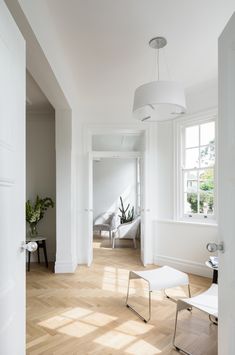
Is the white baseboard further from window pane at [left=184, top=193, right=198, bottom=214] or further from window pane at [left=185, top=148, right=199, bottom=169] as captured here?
window pane at [left=185, top=148, right=199, bottom=169]

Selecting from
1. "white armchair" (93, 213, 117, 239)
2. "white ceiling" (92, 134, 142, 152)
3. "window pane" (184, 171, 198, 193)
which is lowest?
"white armchair" (93, 213, 117, 239)

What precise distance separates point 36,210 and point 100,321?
7.53 feet

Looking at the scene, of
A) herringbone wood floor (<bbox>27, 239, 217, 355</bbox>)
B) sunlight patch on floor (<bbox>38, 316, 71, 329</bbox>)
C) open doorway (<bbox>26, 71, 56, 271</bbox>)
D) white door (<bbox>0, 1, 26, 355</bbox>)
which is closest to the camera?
white door (<bbox>0, 1, 26, 355</bbox>)

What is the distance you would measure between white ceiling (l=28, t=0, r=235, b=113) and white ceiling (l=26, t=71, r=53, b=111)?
2.02ft

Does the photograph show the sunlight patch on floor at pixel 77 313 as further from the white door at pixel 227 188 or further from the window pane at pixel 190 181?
the window pane at pixel 190 181

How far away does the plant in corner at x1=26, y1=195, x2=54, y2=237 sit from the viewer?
421 centimetres

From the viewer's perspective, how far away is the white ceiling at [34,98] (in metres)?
3.64

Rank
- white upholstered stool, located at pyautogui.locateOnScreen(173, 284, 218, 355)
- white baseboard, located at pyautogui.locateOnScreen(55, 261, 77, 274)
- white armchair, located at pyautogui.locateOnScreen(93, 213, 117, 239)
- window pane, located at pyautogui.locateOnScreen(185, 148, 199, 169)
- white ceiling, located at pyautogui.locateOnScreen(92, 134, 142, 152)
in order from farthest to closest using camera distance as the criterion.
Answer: white armchair, located at pyautogui.locateOnScreen(93, 213, 117, 239) → white ceiling, located at pyautogui.locateOnScreen(92, 134, 142, 152) → window pane, located at pyautogui.locateOnScreen(185, 148, 199, 169) → white baseboard, located at pyautogui.locateOnScreen(55, 261, 77, 274) → white upholstered stool, located at pyautogui.locateOnScreen(173, 284, 218, 355)

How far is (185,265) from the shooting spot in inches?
159

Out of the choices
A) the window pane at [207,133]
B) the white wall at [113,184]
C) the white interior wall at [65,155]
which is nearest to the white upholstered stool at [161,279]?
the white interior wall at [65,155]

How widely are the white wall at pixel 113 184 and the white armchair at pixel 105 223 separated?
0.50 meters

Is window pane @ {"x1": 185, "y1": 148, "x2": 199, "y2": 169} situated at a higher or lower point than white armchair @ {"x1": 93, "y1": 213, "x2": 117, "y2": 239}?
higher

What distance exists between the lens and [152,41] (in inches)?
105

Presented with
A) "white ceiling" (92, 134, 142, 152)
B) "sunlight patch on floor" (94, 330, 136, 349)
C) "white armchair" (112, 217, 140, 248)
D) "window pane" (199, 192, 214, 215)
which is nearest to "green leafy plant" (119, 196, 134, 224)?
"white armchair" (112, 217, 140, 248)
